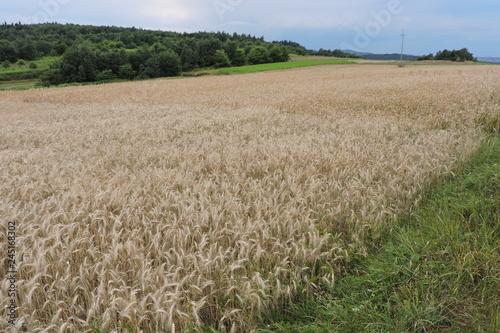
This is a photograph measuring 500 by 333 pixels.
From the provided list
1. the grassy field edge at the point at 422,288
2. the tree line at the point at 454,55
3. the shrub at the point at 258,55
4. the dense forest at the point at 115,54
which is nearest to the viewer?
the grassy field edge at the point at 422,288

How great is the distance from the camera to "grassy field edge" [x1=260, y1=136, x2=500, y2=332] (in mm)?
2451

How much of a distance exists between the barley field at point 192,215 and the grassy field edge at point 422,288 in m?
0.22

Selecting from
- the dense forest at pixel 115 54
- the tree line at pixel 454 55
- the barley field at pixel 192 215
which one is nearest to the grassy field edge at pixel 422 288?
the barley field at pixel 192 215

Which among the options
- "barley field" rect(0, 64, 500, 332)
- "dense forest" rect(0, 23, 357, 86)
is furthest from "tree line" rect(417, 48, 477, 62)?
"barley field" rect(0, 64, 500, 332)

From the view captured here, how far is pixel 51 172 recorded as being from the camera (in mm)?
5039

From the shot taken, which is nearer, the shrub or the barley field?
the barley field

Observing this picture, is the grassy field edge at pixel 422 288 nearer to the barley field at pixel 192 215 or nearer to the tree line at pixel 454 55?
the barley field at pixel 192 215

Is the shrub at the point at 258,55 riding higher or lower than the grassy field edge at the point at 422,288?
higher

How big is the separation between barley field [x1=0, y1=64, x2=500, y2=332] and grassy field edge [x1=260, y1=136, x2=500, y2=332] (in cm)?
22

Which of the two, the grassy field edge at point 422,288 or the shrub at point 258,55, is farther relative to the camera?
the shrub at point 258,55

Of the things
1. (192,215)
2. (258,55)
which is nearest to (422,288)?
(192,215)

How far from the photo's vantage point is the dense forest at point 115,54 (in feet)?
238

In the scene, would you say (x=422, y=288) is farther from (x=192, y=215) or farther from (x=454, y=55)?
(x=454, y=55)

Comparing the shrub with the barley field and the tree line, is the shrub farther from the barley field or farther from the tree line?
the barley field
